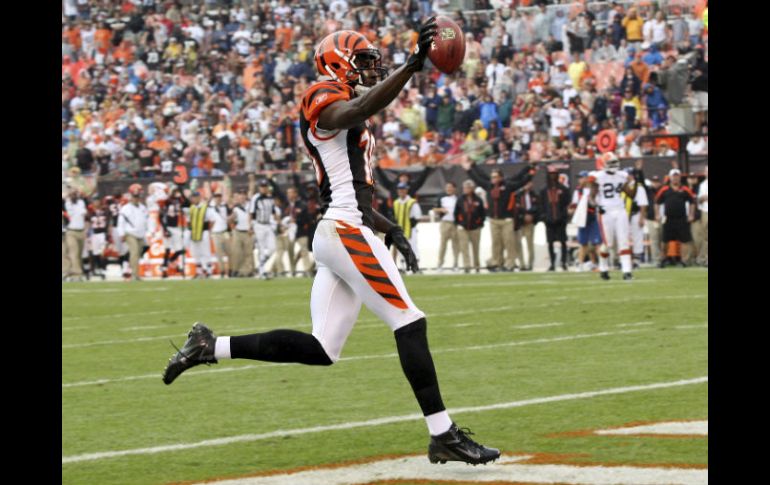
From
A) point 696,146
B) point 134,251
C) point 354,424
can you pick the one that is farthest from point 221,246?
point 354,424

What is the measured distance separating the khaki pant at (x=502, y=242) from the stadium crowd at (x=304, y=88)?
4 centimetres

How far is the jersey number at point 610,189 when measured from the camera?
19016mm

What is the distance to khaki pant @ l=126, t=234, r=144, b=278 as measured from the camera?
24.3 metres

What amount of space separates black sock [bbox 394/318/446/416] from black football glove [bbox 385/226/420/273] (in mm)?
329

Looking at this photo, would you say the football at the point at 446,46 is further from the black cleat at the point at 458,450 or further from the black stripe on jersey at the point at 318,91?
the black cleat at the point at 458,450

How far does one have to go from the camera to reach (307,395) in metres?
8.78

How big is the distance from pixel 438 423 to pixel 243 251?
1775cm

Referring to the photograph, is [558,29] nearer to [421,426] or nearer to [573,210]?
[573,210]

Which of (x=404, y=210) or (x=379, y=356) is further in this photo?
(x=404, y=210)

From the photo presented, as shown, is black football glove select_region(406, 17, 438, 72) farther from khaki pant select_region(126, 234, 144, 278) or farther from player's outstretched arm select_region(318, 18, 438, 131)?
khaki pant select_region(126, 234, 144, 278)

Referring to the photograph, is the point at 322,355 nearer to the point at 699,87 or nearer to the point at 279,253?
the point at 279,253

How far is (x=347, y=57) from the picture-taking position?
655 centimetres

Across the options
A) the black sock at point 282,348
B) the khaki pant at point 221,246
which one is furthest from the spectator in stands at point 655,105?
the black sock at point 282,348
